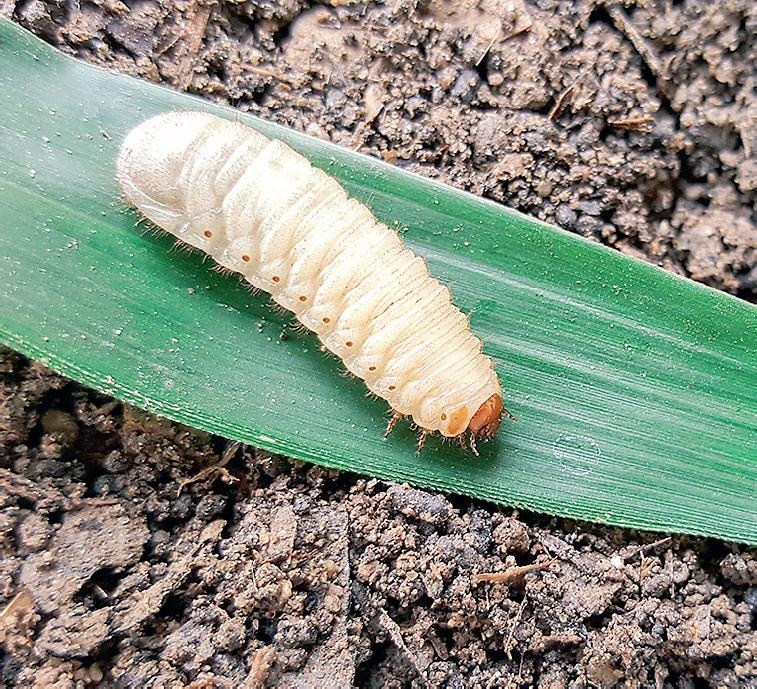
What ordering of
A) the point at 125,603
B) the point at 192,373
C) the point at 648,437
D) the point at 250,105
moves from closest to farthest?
the point at 125,603 → the point at 192,373 → the point at 648,437 → the point at 250,105

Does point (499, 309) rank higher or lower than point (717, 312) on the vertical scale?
lower

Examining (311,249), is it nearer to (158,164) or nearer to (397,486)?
(158,164)

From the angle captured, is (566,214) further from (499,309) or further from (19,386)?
(19,386)

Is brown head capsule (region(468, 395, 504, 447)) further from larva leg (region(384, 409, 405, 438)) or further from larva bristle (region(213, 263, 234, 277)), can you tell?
larva bristle (region(213, 263, 234, 277))

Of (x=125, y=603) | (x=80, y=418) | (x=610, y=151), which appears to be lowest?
(x=125, y=603)

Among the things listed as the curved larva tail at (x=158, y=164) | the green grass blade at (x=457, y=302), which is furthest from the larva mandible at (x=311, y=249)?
the green grass blade at (x=457, y=302)

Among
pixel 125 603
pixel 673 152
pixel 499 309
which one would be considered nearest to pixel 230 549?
pixel 125 603

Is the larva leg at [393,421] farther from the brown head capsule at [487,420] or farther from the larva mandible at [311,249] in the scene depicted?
the brown head capsule at [487,420]
